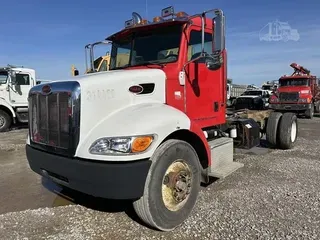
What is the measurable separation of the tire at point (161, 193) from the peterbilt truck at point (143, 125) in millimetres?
11

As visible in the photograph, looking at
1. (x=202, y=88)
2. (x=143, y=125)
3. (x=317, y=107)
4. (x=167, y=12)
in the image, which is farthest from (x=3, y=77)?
(x=317, y=107)

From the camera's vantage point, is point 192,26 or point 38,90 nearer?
point 38,90

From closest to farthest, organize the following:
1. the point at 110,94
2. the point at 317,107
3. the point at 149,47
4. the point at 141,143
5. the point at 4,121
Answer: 1. the point at 141,143
2. the point at 110,94
3. the point at 149,47
4. the point at 4,121
5. the point at 317,107

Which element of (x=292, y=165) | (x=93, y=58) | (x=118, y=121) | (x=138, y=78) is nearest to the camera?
(x=118, y=121)

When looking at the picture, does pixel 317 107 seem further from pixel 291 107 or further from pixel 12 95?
pixel 12 95

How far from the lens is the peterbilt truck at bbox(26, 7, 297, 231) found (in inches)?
113

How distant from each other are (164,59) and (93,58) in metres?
1.78

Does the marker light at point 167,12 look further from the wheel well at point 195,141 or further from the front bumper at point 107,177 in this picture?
the front bumper at point 107,177

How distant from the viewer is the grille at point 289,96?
1761 centimetres

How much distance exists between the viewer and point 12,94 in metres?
13.0

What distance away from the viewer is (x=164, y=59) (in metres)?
4.11

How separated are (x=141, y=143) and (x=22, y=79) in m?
12.3

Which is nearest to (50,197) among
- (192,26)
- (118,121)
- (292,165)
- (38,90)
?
(38,90)

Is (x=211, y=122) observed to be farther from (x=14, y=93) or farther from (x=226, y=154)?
(x=14, y=93)
